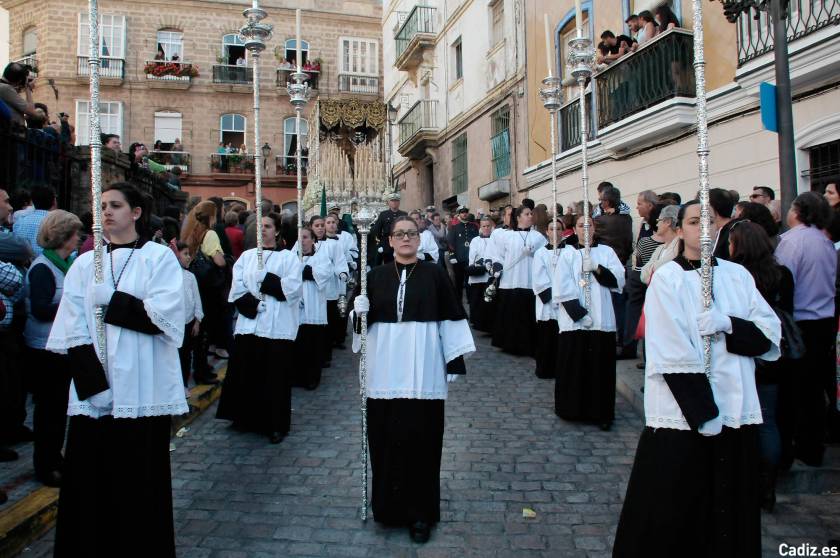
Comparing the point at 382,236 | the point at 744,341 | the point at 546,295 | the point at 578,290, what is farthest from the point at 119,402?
the point at 382,236

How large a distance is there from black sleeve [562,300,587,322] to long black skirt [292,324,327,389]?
317cm

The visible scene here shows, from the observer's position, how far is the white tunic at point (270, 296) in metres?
6.26

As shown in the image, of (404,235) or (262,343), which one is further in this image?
(262,343)

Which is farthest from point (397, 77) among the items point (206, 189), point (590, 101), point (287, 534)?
point (287, 534)

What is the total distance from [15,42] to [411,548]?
33753mm

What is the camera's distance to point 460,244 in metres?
13.9

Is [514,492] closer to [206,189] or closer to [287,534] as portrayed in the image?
[287,534]

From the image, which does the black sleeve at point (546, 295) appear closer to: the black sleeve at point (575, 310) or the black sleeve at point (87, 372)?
the black sleeve at point (575, 310)

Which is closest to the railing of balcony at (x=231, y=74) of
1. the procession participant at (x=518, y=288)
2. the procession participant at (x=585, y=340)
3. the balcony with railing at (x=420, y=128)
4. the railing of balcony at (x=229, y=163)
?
the railing of balcony at (x=229, y=163)

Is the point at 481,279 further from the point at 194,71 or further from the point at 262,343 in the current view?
the point at 194,71

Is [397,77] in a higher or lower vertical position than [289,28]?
lower

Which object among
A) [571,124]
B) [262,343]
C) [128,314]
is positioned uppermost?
[571,124]

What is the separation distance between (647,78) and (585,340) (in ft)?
21.4

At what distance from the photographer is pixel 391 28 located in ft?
95.7
